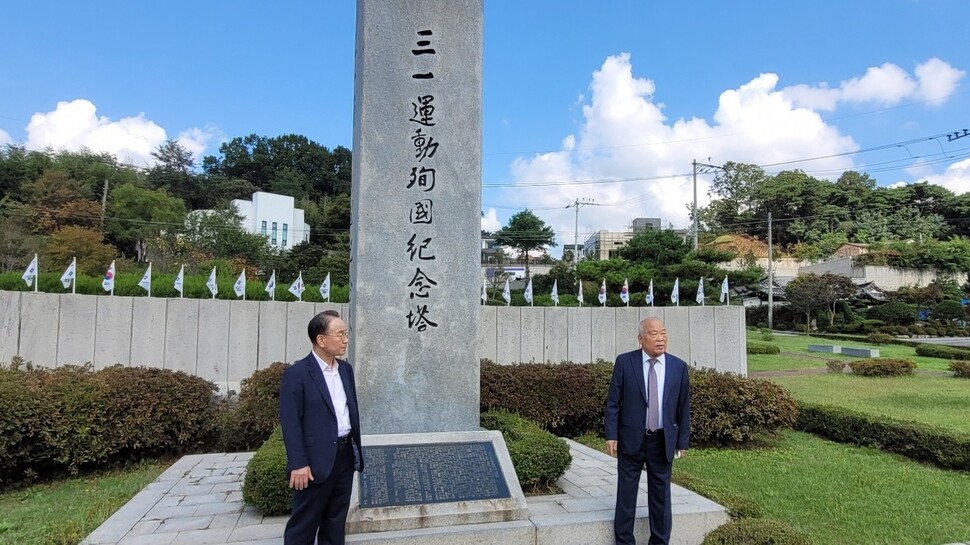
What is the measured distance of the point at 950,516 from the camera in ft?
14.4

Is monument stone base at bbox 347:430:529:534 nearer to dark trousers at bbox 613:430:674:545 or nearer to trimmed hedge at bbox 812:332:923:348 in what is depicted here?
dark trousers at bbox 613:430:674:545

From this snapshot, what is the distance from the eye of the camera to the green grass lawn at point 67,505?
3.56 m

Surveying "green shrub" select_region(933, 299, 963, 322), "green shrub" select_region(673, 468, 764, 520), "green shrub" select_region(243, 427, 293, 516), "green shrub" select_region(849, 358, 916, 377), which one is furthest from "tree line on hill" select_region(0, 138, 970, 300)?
"green shrub" select_region(243, 427, 293, 516)

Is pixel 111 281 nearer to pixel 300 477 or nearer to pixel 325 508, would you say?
pixel 325 508

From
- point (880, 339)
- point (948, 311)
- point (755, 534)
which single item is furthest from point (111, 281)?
point (948, 311)

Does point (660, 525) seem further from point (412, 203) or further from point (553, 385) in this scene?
point (553, 385)

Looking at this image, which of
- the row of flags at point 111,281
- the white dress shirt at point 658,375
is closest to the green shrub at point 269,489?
the white dress shirt at point 658,375

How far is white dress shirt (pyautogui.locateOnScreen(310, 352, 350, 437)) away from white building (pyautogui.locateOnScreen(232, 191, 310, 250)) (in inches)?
1462

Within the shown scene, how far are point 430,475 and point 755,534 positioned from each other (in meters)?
1.92

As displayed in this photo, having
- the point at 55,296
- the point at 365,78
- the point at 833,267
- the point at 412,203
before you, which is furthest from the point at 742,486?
the point at 833,267

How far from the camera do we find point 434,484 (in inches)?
139

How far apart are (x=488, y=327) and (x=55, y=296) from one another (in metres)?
6.13

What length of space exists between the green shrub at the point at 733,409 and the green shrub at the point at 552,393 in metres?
1.06

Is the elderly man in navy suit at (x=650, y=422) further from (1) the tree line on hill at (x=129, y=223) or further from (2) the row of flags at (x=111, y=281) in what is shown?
(1) the tree line on hill at (x=129, y=223)
